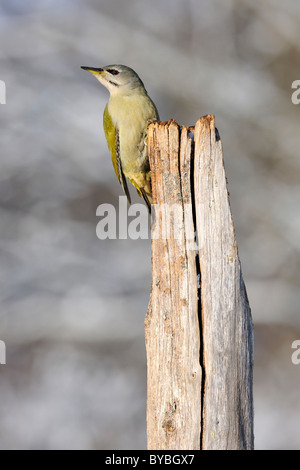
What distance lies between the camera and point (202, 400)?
2719mm

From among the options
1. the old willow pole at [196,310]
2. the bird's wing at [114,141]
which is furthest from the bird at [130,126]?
the old willow pole at [196,310]

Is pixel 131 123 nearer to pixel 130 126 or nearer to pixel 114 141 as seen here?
pixel 130 126

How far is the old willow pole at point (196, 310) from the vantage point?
8.93 ft

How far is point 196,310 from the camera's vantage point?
110 inches

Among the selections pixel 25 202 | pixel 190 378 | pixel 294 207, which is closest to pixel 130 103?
pixel 190 378

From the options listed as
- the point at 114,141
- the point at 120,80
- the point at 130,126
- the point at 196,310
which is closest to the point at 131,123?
the point at 130,126

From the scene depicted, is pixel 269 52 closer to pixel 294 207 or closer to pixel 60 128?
pixel 294 207

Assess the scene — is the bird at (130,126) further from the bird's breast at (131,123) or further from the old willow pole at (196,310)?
the old willow pole at (196,310)

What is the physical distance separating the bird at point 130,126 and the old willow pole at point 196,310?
57.6 inches

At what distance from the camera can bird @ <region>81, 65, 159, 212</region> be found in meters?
4.36

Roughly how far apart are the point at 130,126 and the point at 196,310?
77.2 inches

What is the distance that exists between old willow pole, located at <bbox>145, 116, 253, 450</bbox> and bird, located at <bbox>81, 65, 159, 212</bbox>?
146 cm

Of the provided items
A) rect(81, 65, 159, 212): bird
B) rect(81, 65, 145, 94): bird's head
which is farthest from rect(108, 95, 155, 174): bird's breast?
rect(81, 65, 145, 94): bird's head
